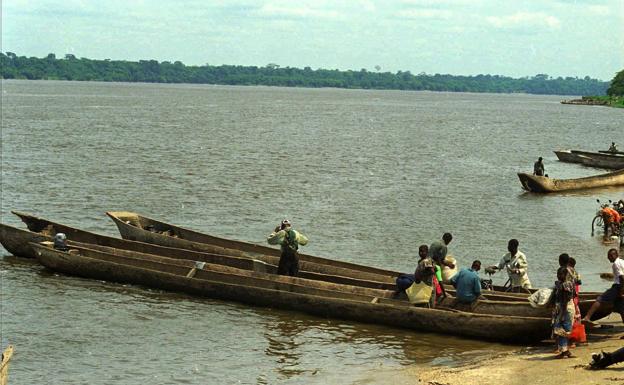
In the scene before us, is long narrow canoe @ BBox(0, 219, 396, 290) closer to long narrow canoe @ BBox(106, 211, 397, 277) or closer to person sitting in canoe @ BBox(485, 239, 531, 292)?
long narrow canoe @ BBox(106, 211, 397, 277)

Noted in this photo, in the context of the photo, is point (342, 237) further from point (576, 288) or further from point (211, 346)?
point (576, 288)

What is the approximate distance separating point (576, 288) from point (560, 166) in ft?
141

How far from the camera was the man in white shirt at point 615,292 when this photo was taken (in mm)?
15719

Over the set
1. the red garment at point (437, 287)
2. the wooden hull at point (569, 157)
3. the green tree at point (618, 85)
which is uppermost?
the green tree at point (618, 85)

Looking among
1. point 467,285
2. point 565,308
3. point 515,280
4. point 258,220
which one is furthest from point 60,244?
point 565,308

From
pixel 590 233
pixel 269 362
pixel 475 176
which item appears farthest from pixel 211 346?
pixel 475 176

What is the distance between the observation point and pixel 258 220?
34.2 m

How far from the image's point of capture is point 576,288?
15.5 metres

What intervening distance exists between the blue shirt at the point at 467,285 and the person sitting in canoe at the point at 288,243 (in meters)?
3.98

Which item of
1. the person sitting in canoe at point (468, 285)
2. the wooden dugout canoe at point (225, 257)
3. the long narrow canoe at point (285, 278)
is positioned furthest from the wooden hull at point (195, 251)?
the person sitting in canoe at point (468, 285)

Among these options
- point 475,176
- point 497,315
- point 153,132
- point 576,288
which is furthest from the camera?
point 153,132

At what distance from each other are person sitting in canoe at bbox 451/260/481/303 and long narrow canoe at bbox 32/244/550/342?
0.31m

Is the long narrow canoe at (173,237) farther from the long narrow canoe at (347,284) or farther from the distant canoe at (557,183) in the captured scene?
the distant canoe at (557,183)

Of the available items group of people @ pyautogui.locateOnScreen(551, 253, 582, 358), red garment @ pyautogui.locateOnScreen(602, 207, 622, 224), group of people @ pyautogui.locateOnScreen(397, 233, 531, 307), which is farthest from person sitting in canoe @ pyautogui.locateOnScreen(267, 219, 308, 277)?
red garment @ pyautogui.locateOnScreen(602, 207, 622, 224)
